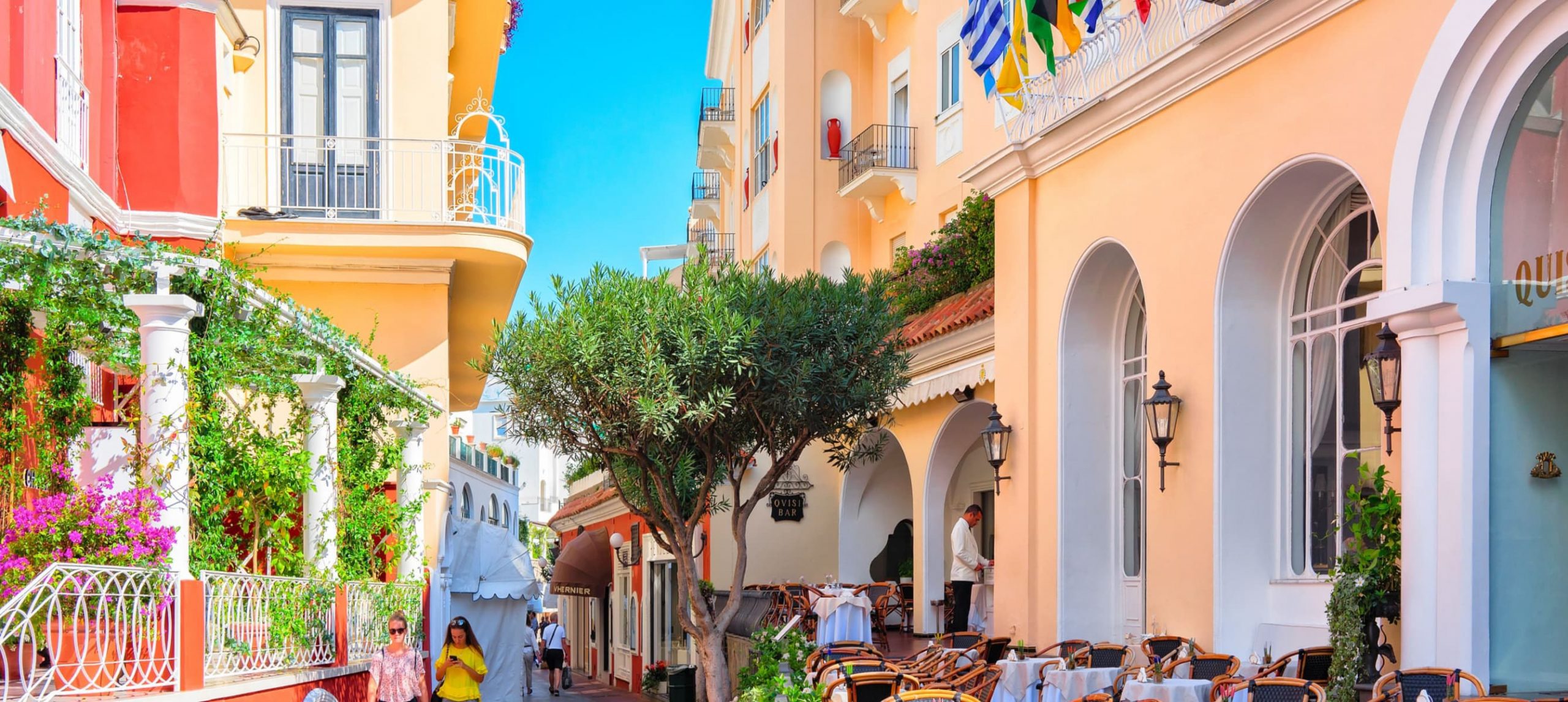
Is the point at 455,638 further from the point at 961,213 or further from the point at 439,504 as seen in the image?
the point at 961,213

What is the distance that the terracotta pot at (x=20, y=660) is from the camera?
8.29 m

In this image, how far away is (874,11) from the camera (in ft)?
90.6

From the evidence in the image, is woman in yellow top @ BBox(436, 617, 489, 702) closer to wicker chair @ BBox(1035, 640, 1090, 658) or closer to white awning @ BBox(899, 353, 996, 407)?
wicker chair @ BBox(1035, 640, 1090, 658)

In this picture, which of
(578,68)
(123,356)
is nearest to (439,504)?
(123,356)

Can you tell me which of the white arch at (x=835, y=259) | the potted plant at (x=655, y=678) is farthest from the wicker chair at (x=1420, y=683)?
the potted plant at (x=655, y=678)

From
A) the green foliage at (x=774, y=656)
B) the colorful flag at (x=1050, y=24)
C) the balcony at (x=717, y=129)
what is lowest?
the green foliage at (x=774, y=656)

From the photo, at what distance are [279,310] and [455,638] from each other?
3.19 m

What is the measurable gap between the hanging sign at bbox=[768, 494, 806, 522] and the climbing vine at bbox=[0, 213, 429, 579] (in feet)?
35.8

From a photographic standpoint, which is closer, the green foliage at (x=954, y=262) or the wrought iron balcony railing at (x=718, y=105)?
the green foliage at (x=954, y=262)

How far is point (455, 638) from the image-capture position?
1224 centimetres

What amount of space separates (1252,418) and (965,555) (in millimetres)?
5927

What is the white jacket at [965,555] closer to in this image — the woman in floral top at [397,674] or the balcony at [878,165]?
the woman in floral top at [397,674]

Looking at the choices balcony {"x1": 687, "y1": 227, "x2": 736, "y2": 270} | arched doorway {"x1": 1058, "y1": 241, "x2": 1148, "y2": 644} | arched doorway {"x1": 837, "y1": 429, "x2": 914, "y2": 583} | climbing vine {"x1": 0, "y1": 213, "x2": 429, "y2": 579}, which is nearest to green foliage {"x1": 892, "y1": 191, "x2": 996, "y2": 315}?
arched doorway {"x1": 837, "y1": 429, "x2": 914, "y2": 583}

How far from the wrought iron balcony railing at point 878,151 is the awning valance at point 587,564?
12782mm
